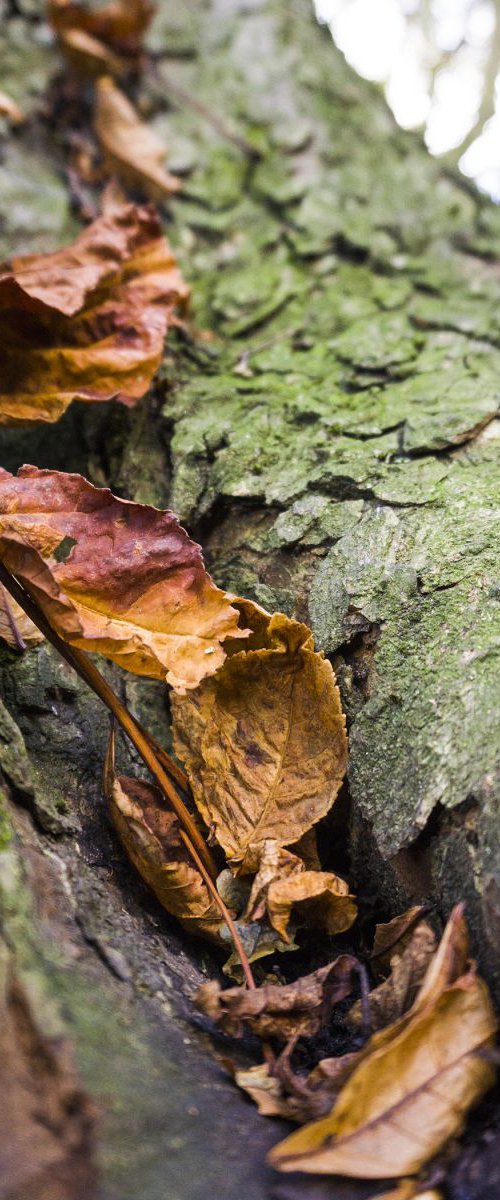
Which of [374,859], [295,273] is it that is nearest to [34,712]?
[374,859]

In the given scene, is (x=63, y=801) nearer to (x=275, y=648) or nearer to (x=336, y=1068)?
(x=275, y=648)

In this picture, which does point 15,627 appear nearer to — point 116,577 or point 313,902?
point 116,577

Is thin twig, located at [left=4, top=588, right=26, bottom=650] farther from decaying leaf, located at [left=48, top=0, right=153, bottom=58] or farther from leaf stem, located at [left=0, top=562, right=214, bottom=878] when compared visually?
decaying leaf, located at [left=48, top=0, right=153, bottom=58]

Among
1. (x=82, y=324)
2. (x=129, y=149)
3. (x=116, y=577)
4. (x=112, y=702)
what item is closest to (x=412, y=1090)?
(x=112, y=702)

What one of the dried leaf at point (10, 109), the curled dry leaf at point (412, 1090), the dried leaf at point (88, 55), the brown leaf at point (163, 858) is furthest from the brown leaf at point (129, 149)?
the curled dry leaf at point (412, 1090)

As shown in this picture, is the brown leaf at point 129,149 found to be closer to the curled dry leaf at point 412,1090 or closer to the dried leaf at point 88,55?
the dried leaf at point 88,55

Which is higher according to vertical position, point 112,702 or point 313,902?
point 112,702
